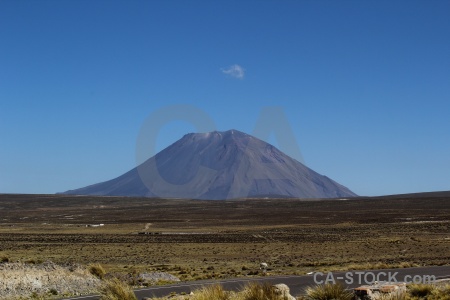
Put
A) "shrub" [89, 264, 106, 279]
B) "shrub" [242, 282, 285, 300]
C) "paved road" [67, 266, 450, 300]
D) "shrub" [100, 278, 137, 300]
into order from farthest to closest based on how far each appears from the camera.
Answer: "shrub" [89, 264, 106, 279] < "paved road" [67, 266, 450, 300] < "shrub" [100, 278, 137, 300] < "shrub" [242, 282, 285, 300]

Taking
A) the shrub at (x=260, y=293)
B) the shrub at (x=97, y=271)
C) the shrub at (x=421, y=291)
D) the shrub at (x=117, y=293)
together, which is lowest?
the shrub at (x=97, y=271)

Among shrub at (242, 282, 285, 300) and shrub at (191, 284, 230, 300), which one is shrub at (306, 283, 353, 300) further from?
shrub at (191, 284, 230, 300)

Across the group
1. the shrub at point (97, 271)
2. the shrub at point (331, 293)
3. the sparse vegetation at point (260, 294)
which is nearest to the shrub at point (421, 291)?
the shrub at point (331, 293)

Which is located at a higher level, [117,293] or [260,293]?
[260,293]

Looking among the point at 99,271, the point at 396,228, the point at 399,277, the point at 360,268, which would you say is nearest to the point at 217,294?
the point at 399,277

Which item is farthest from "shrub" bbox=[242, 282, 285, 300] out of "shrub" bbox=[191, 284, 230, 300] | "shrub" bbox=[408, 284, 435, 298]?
"shrub" bbox=[408, 284, 435, 298]

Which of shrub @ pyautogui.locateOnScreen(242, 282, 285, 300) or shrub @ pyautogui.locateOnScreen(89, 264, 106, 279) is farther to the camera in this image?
shrub @ pyautogui.locateOnScreen(89, 264, 106, 279)

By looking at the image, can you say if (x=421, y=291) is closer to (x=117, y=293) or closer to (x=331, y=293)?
(x=331, y=293)

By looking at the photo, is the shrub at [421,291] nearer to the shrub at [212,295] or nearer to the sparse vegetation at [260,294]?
the sparse vegetation at [260,294]

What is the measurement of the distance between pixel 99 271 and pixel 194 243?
25.6 metres

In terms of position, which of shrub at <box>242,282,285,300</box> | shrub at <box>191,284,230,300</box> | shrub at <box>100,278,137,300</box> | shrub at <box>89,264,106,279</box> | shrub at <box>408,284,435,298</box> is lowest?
shrub at <box>89,264,106,279</box>

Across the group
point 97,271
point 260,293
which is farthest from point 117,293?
point 97,271

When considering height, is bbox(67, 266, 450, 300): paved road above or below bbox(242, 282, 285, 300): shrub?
below

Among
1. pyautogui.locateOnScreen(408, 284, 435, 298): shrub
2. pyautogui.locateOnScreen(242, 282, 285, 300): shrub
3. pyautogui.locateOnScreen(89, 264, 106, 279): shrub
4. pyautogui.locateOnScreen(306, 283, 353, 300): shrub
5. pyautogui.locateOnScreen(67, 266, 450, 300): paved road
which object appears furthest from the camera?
pyautogui.locateOnScreen(89, 264, 106, 279): shrub
